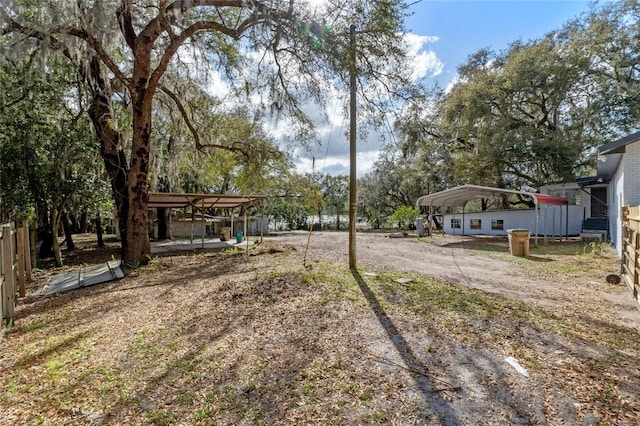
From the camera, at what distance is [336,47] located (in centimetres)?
571

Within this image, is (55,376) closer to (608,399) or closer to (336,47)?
(608,399)

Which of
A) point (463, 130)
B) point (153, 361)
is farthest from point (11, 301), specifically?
point (463, 130)

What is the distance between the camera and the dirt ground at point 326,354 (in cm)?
242

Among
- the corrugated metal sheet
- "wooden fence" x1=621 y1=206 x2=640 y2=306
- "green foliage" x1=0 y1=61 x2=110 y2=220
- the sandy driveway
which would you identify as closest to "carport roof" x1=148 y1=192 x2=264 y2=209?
"green foliage" x1=0 y1=61 x2=110 y2=220

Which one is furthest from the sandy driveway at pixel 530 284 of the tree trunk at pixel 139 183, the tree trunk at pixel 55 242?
the tree trunk at pixel 55 242

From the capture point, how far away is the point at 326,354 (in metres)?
3.22

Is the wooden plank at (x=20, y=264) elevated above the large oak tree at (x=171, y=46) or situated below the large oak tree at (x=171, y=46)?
below

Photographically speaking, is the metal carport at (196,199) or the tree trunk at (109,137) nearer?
the tree trunk at (109,137)

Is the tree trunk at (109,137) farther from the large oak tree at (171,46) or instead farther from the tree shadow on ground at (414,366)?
the tree shadow on ground at (414,366)

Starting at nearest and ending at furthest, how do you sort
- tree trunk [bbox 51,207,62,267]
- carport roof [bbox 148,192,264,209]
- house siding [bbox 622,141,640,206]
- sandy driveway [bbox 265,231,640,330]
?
1. sandy driveway [bbox 265,231,640,330]
2. house siding [bbox 622,141,640,206]
3. tree trunk [bbox 51,207,62,267]
4. carport roof [bbox 148,192,264,209]

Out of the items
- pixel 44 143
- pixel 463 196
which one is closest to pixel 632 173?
pixel 463 196

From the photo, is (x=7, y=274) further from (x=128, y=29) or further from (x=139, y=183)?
(x=128, y=29)

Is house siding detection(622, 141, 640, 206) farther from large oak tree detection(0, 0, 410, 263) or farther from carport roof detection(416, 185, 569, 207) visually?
large oak tree detection(0, 0, 410, 263)

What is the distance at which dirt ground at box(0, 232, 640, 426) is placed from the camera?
2.42m
